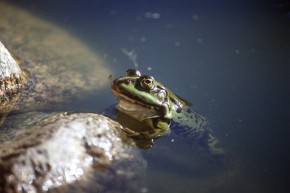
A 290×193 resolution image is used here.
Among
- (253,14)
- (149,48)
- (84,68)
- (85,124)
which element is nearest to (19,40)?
(84,68)

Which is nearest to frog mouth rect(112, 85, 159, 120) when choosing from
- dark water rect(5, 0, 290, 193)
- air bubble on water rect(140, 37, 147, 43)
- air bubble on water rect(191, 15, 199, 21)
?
dark water rect(5, 0, 290, 193)

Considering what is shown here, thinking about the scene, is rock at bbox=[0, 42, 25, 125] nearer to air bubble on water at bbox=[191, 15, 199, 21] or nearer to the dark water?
the dark water

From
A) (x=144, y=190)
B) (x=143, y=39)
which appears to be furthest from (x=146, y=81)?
(x=143, y=39)

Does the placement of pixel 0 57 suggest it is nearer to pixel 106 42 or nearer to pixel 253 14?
pixel 106 42

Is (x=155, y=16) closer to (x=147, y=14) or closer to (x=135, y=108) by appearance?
(x=147, y=14)

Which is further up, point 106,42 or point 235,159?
point 106,42

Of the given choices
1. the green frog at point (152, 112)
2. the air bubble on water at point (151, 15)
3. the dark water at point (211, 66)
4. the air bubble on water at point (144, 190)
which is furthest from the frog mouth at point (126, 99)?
the air bubble on water at point (151, 15)
